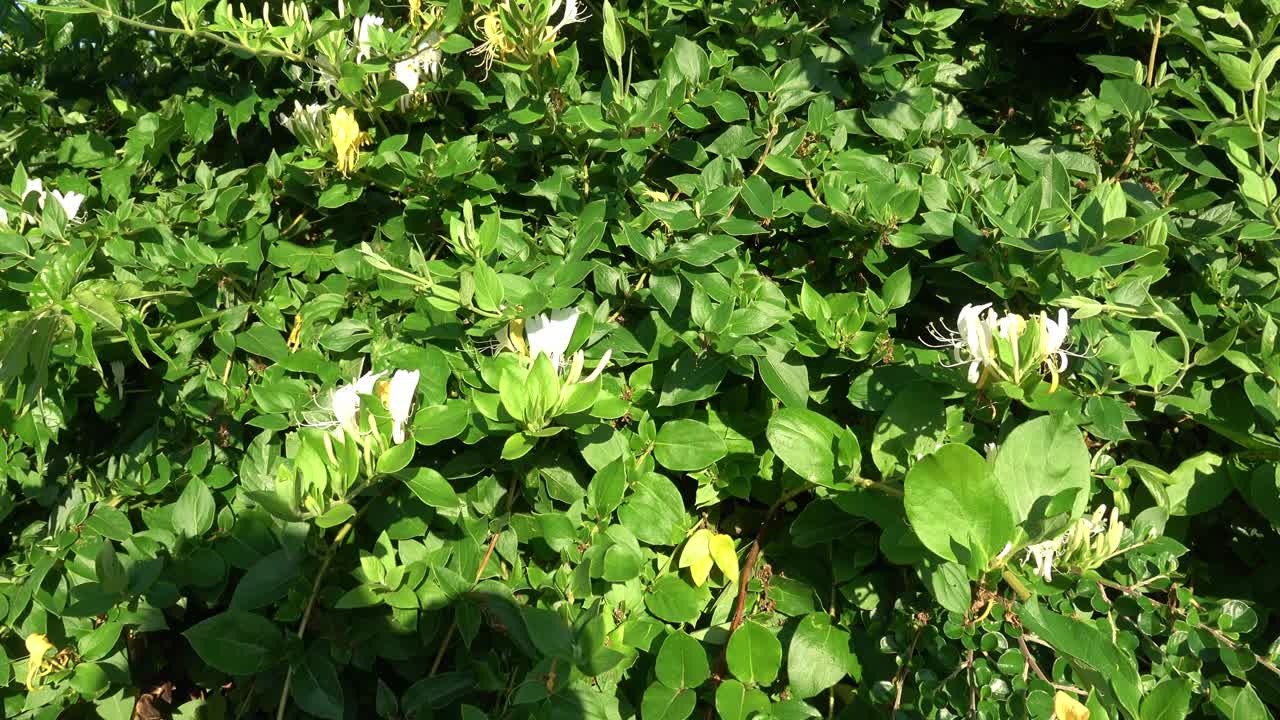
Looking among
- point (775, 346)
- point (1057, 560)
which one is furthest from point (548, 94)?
point (1057, 560)

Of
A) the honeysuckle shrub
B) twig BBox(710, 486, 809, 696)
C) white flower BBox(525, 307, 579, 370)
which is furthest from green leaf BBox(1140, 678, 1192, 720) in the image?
white flower BBox(525, 307, 579, 370)

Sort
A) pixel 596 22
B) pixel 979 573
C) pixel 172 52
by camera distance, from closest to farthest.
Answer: pixel 979 573 → pixel 596 22 → pixel 172 52

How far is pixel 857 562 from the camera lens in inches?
40.2

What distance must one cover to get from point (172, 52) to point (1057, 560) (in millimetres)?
1728

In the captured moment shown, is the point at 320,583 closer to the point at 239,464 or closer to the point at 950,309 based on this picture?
the point at 239,464

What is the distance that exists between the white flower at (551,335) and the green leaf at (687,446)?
177 mm

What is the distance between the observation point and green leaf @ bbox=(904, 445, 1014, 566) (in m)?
0.77

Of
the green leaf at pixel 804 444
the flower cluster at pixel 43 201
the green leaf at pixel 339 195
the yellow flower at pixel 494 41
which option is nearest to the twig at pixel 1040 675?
the green leaf at pixel 804 444

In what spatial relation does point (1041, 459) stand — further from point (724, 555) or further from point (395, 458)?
point (395, 458)

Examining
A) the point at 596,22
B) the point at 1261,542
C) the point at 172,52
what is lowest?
the point at 1261,542

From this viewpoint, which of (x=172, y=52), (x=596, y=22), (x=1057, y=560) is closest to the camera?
(x=1057, y=560)

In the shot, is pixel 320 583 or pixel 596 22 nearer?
pixel 320 583

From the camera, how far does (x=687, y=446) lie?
3.46 feet

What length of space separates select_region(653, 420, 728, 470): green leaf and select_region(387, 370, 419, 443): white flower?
0.31 m
